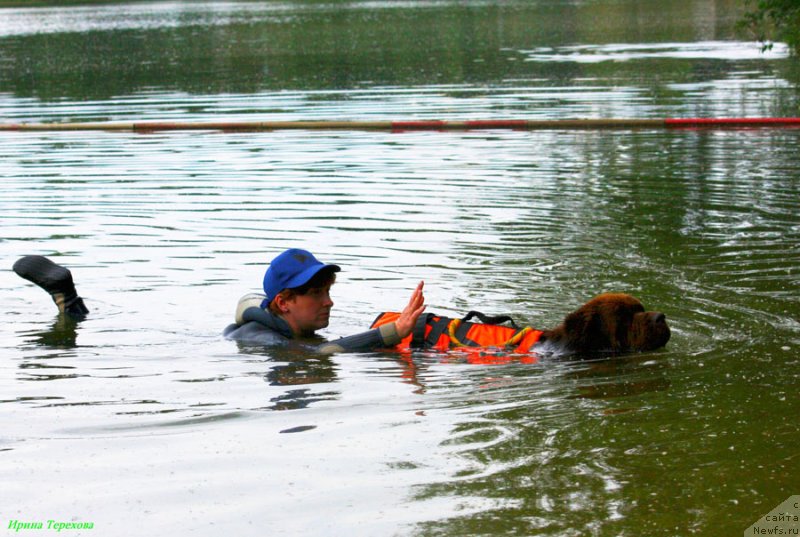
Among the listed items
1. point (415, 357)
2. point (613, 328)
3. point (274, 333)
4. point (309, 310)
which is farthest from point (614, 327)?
point (274, 333)

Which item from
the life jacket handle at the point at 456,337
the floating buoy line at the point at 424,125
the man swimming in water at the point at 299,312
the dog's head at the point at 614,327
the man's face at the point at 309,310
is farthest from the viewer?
the floating buoy line at the point at 424,125

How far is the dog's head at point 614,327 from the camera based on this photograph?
6.92 meters

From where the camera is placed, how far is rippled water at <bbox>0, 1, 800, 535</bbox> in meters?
5.09

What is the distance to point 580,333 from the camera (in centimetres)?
703

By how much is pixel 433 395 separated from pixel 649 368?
1282 millimetres

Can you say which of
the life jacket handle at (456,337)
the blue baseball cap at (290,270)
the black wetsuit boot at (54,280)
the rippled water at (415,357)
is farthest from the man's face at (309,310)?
the black wetsuit boot at (54,280)

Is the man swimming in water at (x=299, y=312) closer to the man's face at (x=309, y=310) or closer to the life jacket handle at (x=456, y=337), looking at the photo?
the man's face at (x=309, y=310)

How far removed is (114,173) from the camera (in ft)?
52.5

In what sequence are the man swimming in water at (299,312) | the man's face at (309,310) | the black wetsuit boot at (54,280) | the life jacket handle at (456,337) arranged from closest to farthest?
1. the life jacket handle at (456,337)
2. the man swimming in water at (299,312)
3. the man's face at (309,310)
4. the black wetsuit boot at (54,280)

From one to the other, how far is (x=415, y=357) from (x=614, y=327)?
124 cm

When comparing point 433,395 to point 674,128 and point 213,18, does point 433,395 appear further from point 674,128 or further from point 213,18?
point 213,18

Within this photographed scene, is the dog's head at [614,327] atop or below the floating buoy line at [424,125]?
below

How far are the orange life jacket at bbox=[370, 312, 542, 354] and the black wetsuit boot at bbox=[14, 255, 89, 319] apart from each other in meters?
2.46

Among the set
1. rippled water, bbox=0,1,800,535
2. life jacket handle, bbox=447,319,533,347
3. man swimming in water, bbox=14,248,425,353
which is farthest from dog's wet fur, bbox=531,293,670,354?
man swimming in water, bbox=14,248,425,353
